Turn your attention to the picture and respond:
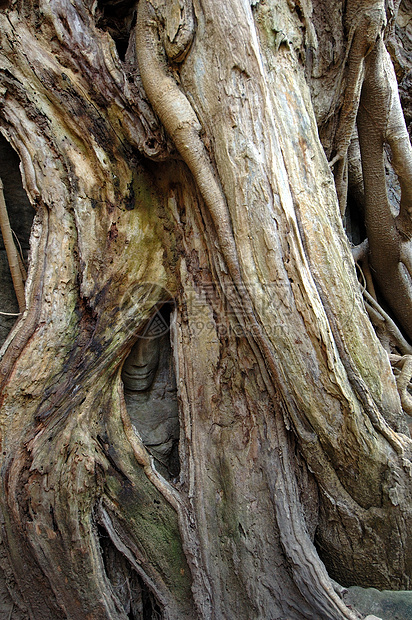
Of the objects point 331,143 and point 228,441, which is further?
point 331,143

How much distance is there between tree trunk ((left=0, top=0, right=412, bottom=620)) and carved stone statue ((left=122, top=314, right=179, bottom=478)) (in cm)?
3

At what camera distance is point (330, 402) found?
5.07 feet

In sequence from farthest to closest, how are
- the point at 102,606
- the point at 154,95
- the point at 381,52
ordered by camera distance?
the point at 381,52, the point at 154,95, the point at 102,606

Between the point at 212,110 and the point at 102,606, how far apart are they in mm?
2015

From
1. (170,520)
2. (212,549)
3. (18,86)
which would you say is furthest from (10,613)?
(18,86)

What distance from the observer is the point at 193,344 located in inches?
71.8

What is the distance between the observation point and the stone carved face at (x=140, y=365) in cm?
192

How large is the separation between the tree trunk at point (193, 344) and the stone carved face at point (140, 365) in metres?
0.14

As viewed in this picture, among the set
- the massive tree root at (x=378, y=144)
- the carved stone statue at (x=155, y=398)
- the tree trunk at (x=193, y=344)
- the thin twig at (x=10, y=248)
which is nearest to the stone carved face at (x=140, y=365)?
the carved stone statue at (x=155, y=398)

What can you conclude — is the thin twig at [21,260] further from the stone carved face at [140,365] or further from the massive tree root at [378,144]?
the massive tree root at [378,144]

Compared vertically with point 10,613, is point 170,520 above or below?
above

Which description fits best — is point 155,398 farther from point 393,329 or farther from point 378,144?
point 378,144

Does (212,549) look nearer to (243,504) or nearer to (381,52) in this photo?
(243,504)

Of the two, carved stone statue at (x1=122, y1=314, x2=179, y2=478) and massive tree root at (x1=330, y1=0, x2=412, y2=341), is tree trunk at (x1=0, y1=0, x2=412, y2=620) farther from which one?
massive tree root at (x1=330, y1=0, x2=412, y2=341)
